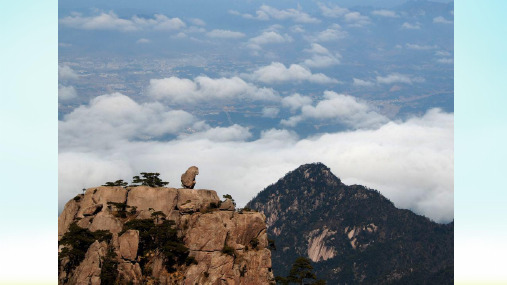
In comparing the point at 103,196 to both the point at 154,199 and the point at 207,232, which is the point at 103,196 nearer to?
the point at 154,199

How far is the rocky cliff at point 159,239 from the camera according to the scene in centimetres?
11325

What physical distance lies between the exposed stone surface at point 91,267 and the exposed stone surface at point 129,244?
9.21ft

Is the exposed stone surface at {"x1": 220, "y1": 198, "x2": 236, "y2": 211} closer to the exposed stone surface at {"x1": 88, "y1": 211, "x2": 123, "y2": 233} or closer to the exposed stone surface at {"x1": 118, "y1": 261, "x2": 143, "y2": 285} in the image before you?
the exposed stone surface at {"x1": 88, "y1": 211, "x2": 123, "y2": 233}

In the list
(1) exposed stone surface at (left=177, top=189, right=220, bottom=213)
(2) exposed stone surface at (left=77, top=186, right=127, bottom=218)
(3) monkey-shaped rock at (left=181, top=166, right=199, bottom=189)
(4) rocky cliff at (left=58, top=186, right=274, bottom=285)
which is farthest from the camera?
(3) monkey-shaped rock at (left=181, top=166, right=199, bottom=189)

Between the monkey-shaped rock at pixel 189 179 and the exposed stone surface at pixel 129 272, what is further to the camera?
the monkey-shaped rock at pixel 189 179

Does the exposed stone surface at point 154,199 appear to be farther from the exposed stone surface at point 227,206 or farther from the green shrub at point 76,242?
the green shrub at point 76,242

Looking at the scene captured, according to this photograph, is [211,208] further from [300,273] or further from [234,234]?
[300,273]

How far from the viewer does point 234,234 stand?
12131 centimetres

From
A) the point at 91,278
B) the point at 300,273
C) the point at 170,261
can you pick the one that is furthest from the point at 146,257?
the point at 300,273

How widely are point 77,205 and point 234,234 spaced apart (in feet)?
82.8

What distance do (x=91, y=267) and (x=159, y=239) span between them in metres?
12.0

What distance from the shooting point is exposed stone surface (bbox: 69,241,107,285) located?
109125 millimetres

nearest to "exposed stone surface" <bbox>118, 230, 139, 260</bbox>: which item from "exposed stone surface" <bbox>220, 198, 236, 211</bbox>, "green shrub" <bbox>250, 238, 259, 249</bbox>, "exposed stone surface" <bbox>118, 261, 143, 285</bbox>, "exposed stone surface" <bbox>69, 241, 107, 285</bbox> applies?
"exposed stone surface" <bbox>118, 261, 143, 285</bbox>

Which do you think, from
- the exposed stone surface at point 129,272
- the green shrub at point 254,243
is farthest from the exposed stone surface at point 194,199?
the exposed stone surface at point 129,272
